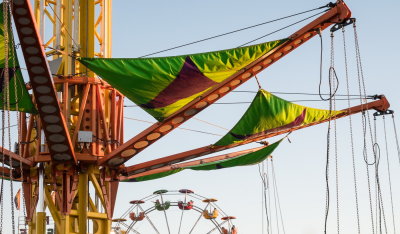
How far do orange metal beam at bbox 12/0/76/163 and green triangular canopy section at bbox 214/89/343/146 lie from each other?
4.59 metres

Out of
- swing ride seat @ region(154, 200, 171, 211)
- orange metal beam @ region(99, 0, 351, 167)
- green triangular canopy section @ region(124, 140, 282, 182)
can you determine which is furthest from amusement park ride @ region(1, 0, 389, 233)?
swing ride seat @ region(154, 200, 171, 211)

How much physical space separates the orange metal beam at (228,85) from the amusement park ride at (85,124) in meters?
0.03

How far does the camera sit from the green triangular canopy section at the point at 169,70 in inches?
837

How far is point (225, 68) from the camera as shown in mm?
21562

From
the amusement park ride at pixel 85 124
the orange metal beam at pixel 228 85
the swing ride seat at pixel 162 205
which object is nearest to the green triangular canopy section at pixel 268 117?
the amusement park ride at pixel 85 124

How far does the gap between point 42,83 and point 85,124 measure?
12.1 ft

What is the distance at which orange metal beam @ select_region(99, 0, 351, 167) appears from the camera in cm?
2015

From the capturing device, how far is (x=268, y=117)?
25438mm

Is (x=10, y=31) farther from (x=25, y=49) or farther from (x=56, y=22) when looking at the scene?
(x=56, y=22)

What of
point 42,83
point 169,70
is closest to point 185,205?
point 169,70

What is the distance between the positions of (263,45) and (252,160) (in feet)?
28.5

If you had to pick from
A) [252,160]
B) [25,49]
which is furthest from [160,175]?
[25,49]

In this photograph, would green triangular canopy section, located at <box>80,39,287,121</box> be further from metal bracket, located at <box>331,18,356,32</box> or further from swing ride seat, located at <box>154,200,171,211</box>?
swing ride seat, located at <box>154,200,171,211</box>

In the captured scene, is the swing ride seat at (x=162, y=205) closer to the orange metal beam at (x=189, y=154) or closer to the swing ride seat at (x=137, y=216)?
the swing ride seat at (x=137, y=216)
